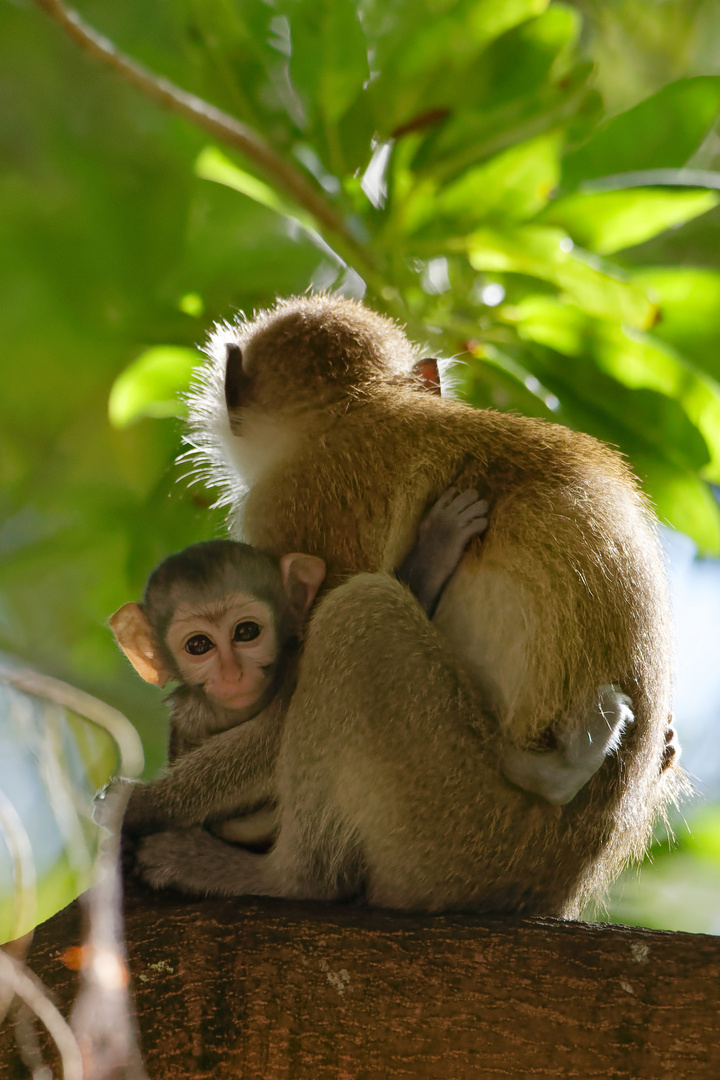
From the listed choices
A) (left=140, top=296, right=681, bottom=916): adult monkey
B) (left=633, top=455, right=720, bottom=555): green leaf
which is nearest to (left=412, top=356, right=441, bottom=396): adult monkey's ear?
(left=140, top=296, right=681, bottom=916): adult monkey

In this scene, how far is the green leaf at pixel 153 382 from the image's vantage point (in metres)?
3.97

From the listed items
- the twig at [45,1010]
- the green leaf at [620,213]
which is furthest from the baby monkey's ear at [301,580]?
the green leaf at [620,213]

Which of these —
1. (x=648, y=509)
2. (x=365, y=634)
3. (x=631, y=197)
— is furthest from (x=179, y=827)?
(x=631, y=197)

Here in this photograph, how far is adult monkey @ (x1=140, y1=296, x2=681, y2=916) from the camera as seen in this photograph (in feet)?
8.03

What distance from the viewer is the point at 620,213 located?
148 inches

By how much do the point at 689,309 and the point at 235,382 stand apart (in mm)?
1961

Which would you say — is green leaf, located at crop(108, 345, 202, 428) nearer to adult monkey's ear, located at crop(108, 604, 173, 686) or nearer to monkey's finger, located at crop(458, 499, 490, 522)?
adult monkey's ear, located at crop(108, 604, 173, 686)

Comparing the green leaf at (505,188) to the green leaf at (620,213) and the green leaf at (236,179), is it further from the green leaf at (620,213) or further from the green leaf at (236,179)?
the green leaf at (236,179)

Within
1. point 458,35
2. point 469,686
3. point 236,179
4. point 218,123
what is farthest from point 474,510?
point 236,179

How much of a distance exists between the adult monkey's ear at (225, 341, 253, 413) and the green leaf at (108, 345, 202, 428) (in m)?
0.63

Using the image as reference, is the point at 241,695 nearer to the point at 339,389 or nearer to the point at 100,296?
the point at 339,389

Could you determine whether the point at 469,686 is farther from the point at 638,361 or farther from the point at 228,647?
the point at 638,361

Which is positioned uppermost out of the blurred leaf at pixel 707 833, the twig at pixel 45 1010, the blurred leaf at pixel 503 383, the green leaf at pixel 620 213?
the green leaf at pixel 620 213

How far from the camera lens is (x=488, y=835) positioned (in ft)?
8.11
